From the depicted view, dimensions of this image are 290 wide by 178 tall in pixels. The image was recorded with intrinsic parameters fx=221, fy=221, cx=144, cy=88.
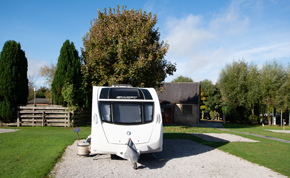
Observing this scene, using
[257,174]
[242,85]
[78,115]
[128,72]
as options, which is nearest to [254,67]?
[242,85]

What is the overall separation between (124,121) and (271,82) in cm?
2877

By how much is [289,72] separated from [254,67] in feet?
14.4

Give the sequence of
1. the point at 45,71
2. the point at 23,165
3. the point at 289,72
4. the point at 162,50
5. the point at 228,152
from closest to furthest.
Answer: the point at 23,165 → the point at 228,152 → the point at 162,50 → the point at 289,72 → the point at 45,71

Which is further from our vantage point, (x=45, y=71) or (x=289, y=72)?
(x=45, y=71)

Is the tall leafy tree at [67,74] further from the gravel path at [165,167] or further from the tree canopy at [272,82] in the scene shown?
the tree canopy at [272,82]

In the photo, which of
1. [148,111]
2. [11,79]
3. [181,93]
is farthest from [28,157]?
[181,93]

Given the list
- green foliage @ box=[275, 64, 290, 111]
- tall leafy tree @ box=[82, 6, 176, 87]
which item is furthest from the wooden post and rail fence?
green foliage @ box=[275, 64, 290, 111]

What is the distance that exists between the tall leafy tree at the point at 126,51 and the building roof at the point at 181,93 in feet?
41.9

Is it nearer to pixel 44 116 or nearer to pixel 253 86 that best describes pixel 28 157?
pixel 44 116

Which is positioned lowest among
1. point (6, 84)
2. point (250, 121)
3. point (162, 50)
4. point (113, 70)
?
point (250, 121)

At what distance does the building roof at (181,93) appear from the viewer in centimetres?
3258

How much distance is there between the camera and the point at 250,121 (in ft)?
108

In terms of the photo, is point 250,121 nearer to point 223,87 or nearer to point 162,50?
point 223,87

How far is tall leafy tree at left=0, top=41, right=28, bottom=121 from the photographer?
18.1 m
